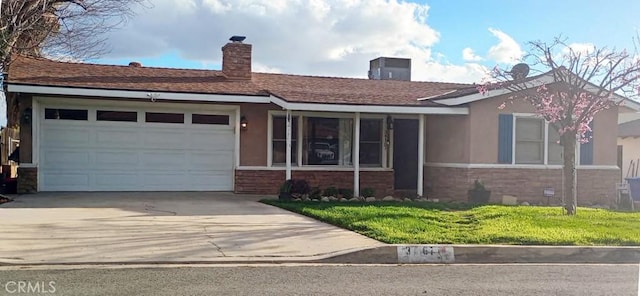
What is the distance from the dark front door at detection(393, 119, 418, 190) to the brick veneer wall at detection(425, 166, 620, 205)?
1.18m

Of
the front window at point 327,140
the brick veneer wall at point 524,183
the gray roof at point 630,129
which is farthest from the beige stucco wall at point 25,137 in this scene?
the gray roof at point 630,129

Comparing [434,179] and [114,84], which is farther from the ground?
[114,84]

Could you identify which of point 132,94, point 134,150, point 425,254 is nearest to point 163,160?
point 134,150

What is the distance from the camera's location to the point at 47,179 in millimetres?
16516

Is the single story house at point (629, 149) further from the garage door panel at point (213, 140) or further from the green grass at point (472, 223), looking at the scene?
the garage door panel at point (213, 140)

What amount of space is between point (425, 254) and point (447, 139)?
944 centimetres

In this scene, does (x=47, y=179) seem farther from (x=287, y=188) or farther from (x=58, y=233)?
(x=58, y=233)

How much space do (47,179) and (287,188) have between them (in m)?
6.27

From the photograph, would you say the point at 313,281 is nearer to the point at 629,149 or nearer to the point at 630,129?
the point at 629,149

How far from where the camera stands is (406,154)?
64.2 feet

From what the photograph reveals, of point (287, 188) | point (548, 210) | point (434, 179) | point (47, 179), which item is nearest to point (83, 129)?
point (47, 179)

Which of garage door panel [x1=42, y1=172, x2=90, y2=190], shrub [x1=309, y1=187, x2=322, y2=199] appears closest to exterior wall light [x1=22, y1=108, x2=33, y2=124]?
garage door panel [x1=42, y1=172, x2=90, y2=190]

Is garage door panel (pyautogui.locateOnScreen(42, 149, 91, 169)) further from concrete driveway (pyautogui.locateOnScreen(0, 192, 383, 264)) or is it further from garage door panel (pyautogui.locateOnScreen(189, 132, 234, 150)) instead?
garage door panel (pyautogui.locateOnScreen(189, 132, 234, 150))

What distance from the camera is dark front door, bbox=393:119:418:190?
19.5 m
